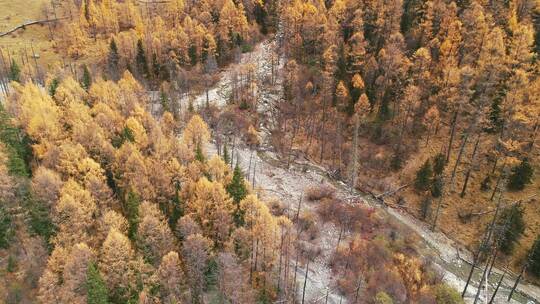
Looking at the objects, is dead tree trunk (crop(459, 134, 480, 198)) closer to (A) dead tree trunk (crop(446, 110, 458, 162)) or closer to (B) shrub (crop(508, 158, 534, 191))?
(A) dead tree trunk (crop(446, 110, 458, 162))

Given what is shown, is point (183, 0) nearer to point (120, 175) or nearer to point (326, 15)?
point (326, 15)

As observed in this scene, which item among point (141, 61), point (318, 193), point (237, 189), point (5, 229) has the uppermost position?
point (141, 61)

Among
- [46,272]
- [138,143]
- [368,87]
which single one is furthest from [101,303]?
[368,87]

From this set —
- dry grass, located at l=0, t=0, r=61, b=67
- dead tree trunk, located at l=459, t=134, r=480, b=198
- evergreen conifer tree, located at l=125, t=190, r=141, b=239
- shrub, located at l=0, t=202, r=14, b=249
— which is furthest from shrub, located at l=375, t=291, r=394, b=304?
dry grass, located at l=0, t=0, r=61, b=67

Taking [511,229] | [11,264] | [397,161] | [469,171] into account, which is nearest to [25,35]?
[11,264]

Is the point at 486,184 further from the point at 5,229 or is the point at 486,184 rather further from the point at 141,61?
the point at 141,61
